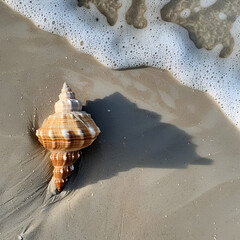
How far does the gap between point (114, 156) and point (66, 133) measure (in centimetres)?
55

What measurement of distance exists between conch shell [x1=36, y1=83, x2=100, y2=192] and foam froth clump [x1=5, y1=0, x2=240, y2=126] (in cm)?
59

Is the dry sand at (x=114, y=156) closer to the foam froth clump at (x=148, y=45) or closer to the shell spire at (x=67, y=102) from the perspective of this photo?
the foam froth clump at (x=148, y=45)

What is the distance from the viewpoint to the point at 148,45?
3.10m

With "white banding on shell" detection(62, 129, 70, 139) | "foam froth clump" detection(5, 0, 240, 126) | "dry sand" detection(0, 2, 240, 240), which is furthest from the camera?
"foam froth clump" detection(5, 0, 240, 126)

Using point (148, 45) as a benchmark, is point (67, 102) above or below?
below

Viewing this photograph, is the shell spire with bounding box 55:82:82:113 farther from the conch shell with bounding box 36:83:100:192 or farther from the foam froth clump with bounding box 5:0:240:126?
the foam froth clump with bounding box 5:0:240:126

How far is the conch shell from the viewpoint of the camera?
2.61 m

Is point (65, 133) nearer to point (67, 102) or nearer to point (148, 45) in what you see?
point (67, 102)

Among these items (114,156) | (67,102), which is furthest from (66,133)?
(114,156)

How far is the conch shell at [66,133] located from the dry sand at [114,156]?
0.17 metres

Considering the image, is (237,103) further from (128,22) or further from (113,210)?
(113,210)

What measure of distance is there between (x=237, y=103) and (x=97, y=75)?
133 centimetres

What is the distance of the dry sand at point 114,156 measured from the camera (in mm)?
2854

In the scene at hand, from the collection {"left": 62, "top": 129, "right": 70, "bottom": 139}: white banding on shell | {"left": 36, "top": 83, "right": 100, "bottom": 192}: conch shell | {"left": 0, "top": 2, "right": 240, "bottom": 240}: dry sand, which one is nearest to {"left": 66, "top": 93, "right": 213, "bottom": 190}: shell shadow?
{"left": 0, "top": 2, "right": 240, "bottom": 240}: dry sand
